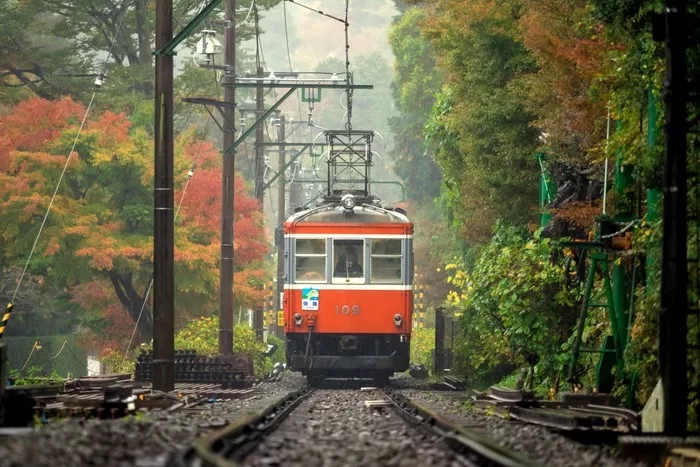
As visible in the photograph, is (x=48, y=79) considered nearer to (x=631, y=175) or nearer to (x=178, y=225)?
(x=178, y=225)

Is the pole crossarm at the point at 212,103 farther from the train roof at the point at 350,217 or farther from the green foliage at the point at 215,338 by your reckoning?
the green foliage at the point at 215,338

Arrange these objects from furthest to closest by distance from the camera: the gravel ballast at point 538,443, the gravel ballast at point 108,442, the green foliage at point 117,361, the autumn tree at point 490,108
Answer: the green foliage at point 117,361 → the autumn tree at point 490,108 → the gravel ballast at point 538,443 → the gravel ballast at point 108,442

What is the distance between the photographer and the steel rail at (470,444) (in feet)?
29.0

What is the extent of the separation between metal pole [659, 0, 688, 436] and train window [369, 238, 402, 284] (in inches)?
457

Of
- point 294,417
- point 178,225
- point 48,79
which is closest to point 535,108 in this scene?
point 294,417

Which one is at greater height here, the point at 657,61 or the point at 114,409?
the point at 657,61

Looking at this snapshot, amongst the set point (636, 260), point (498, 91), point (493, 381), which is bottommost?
point (493, 381)

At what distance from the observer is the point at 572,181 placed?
21.4m

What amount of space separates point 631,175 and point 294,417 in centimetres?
509

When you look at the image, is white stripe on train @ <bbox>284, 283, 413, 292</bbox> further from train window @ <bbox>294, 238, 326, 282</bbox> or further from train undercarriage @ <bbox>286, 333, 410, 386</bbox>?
train undercarriage @ <bbox>286, 333, 410, 386</bbox>

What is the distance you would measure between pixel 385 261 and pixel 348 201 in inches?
45.8

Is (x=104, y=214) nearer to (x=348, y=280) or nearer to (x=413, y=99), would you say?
(x=348, y=280)

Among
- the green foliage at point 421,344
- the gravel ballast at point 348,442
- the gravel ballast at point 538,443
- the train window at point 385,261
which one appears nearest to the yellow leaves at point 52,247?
the train window at point 385,261

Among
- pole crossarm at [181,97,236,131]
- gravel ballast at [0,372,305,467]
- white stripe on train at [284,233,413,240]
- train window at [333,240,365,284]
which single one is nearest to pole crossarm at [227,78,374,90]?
pole crossarm at [181,97,236,131]
